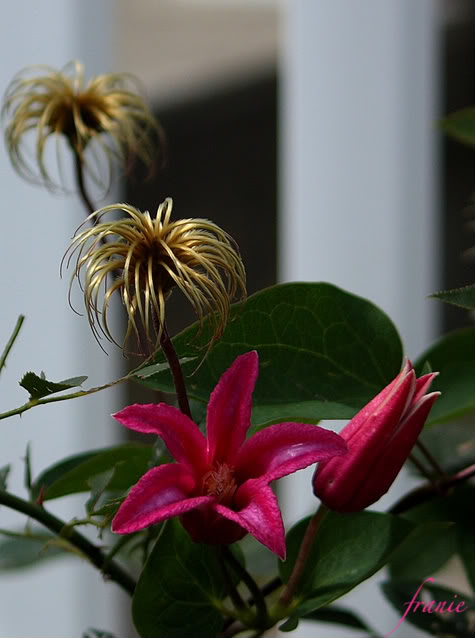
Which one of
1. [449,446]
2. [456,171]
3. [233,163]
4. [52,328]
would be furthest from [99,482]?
[233,163]

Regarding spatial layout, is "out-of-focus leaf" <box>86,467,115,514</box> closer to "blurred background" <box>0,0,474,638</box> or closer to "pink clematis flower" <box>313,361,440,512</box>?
"pink clematis flower" <box>313,361,440,512</box>

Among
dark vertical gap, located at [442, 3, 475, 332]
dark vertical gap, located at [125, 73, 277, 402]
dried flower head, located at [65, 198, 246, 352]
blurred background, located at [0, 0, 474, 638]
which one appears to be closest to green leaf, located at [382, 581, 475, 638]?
dried flower head, located at [65, 198, 246, 352]

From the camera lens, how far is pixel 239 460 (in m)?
0.12

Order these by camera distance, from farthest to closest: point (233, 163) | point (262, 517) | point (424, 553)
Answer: point (233, 163), point (424, 553), point (262, 517)

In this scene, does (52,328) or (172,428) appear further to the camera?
(52,328)

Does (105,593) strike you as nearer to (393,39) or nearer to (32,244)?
(32,244)

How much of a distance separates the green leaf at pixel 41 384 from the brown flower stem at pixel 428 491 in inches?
2.9

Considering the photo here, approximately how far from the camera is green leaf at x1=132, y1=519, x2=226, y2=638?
0.14 m

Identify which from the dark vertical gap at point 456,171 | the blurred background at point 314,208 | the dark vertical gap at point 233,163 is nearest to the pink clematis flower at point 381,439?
the blurred background at point 314,208

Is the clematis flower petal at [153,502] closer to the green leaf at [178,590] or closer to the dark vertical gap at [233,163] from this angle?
the green leaf at [178,590]

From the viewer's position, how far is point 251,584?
0.14 m

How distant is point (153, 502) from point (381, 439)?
1.4 inches

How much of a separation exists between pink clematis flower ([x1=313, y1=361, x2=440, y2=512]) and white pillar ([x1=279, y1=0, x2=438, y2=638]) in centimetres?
75

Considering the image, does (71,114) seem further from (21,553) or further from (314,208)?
(314,208)
